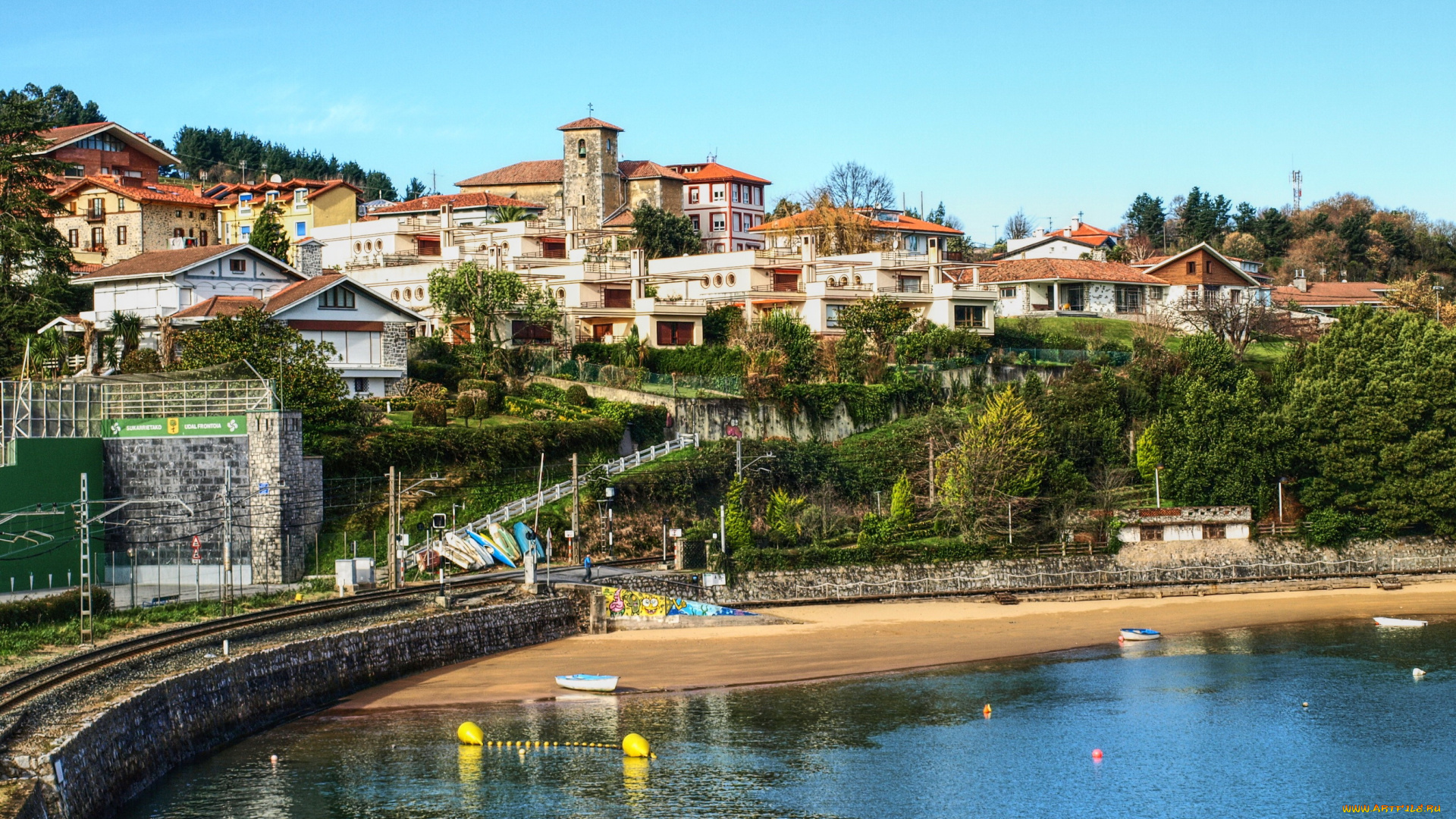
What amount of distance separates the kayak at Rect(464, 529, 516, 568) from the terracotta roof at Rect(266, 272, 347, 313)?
19.3m

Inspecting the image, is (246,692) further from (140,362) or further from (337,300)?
(337,300)

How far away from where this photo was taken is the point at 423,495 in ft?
200

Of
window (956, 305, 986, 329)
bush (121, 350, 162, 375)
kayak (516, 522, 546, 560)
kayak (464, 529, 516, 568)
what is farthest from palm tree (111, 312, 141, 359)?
window (956, 305, 986, 329)

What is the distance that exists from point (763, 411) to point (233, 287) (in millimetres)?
29012

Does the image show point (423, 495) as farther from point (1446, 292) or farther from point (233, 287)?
point (1446, 292)

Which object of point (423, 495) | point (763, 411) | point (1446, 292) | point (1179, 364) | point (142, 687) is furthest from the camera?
point (1446, 292)

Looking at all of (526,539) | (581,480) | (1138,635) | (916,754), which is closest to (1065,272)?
(581,480)

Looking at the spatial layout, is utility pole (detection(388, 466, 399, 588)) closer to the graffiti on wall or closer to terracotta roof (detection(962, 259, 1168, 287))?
the graffiti on wall

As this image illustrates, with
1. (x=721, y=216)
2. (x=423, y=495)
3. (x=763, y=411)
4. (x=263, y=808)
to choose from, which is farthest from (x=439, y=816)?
(x=721, y=216)

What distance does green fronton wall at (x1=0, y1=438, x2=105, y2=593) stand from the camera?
49969 millimetres

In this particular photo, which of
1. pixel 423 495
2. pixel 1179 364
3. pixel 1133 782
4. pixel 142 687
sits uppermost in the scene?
pixel 1179 364

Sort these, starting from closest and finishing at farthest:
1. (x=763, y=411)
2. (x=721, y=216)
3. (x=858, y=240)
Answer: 1. (x=763, y=411)
2. (x=858, y=240)
3. (x=721, y=216)

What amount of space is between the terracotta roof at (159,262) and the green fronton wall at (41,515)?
22382 mm

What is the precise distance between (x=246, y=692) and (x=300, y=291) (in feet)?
122
